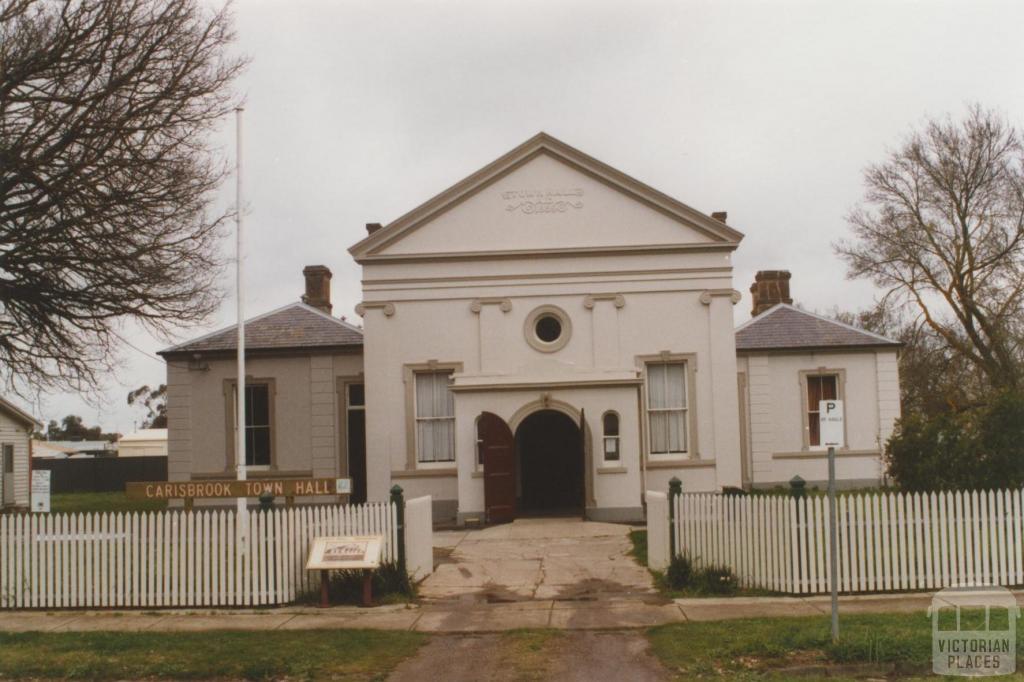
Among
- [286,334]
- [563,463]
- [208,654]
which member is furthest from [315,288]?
[208,654]

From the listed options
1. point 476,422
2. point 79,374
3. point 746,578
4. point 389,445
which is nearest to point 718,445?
point 476,422

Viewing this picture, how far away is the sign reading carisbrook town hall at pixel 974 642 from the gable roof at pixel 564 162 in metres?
13.5

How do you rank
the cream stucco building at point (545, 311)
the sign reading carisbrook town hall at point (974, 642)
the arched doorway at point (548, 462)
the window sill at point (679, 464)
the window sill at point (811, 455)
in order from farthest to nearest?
the window sill at point (811, 455), the arched doorway at point (548, 462), the cream stucco building at point (545, 311), the window sill at point (679, 464), the sign reading carisbrook town hall at point (974, 642)

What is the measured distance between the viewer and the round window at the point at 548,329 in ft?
80.4

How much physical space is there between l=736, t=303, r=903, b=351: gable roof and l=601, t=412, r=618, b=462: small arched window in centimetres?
697

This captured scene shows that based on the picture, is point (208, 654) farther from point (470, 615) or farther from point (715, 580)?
point (715, 580)

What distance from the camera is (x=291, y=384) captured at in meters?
27.7

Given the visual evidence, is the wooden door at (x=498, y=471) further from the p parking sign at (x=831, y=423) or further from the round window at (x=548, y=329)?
the p parking sign at (x=831, y=423)

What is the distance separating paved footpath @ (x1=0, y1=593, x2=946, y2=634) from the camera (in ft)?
41.7

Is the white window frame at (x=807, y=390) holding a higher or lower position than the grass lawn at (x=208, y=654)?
higher

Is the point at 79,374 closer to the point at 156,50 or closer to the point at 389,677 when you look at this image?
the point at 156,50

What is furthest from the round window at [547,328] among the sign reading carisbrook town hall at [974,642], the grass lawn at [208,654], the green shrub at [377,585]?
the sign reading carisbrook town hall at [974,642]

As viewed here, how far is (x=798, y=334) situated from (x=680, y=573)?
16.0 metres

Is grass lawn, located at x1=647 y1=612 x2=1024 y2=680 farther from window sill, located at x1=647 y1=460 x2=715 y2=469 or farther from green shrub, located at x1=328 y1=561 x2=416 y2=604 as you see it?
window sill, located at x1=647 y1=460 x2=715 y2=469
